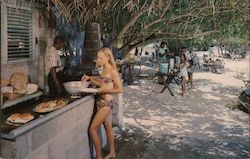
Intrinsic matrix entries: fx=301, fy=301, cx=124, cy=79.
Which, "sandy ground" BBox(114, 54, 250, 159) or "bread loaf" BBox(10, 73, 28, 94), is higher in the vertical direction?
"bread loaf" BBox(10, 73, 28, 94)

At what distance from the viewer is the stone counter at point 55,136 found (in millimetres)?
3361

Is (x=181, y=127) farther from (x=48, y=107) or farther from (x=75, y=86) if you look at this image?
(x=48, y=107)

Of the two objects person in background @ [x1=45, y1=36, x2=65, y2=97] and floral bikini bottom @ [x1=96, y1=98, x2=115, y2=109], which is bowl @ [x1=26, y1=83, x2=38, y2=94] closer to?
person in background @ [x1=45, y1=36, x2=65, y2=97]

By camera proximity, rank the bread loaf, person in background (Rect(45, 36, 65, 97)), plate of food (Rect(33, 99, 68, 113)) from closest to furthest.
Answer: plate of food (Rect(33, 99, 68, 113)), the bread loaf, person in background (Rect(45, 36, 65, 97))

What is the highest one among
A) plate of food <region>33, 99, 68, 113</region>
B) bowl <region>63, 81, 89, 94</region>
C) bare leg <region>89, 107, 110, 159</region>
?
bowl <region>63, 81, 89, 94</region>

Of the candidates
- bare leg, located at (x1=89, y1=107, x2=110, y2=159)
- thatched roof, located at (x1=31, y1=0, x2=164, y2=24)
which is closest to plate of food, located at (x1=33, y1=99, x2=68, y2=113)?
bare leg, located at (x1=89, y1=107, x2=110, y2=159)

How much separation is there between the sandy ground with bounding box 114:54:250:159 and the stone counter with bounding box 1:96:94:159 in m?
1.37

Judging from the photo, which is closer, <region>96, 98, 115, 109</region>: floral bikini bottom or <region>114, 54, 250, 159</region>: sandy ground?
<region>96, 98, 115, 109</region>: floral bikini bottom

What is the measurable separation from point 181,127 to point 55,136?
17.0 feet

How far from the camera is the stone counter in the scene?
3.36m

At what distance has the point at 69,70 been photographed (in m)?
7.67

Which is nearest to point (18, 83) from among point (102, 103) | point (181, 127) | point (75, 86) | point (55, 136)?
point (75, 86)

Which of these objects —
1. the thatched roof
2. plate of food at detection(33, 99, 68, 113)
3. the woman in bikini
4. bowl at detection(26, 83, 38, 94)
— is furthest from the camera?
the thatched roof

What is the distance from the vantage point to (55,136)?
4312mm
